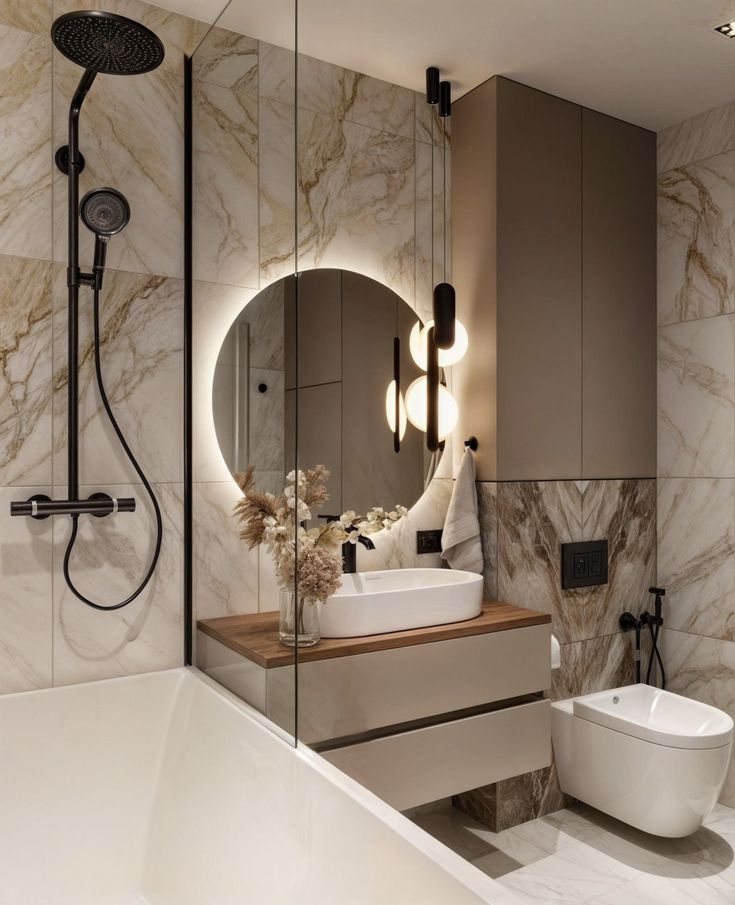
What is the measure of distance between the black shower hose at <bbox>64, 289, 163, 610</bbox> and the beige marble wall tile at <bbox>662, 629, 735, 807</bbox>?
2124mm

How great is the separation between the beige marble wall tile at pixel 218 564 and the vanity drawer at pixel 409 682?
1.17 ft

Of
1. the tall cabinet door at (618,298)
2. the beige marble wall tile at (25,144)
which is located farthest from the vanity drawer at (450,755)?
the beige marble wall tile at (25,144)

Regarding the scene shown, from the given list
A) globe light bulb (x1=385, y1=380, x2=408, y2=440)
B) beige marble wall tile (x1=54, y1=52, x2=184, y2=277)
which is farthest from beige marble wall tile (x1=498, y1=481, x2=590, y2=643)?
beige marble wall tile (x1=54, y1=52, x2=184, y2=277)

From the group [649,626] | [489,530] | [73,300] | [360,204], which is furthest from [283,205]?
[649,626]

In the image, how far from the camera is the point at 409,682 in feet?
6.70

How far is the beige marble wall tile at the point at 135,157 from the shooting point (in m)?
1.94

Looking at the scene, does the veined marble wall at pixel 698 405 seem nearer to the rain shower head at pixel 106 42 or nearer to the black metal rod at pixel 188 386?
the black metal rod at pixel 188 386

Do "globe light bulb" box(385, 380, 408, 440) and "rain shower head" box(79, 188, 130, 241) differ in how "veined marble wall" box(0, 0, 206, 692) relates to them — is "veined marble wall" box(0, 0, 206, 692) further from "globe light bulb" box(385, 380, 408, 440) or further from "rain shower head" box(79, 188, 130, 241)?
"globe light bulb" box(385, 380, 408, 440)

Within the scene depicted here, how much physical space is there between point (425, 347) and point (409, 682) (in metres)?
1.21

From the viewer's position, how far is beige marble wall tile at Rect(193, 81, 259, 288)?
1.83m

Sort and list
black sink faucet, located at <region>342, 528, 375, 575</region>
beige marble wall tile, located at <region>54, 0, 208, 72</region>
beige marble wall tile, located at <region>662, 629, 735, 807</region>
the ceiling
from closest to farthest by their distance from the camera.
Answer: beige marble wall tile, located at <region>54, 0, 208, 72</region> → the ceiling → black sink faucet, located at <region>342, 528, 375, 575</region> → beige marble wall tile, located at <region>662, 629, 735, 807</region>

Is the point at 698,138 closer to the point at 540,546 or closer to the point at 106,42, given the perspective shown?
the point at 540,546

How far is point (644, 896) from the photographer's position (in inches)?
86.7

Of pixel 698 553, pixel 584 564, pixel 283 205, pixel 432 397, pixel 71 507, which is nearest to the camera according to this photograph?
pixel 283 205
